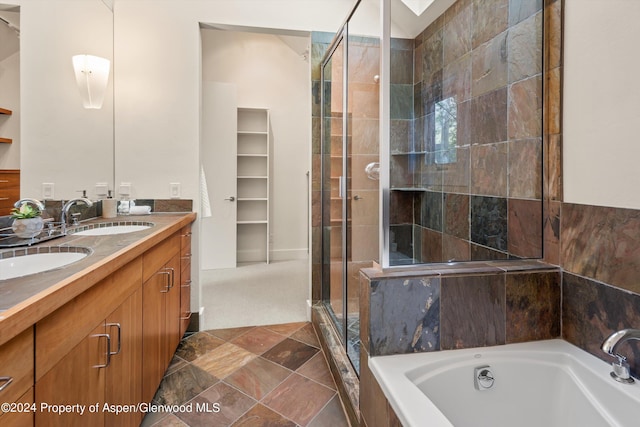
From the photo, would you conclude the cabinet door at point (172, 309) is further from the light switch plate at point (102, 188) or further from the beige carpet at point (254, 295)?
the light switch plate at point (102, 188)

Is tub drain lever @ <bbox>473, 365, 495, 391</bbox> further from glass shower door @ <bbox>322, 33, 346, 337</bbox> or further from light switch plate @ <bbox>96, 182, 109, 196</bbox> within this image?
light switch plate @ <bbox>96, 182, 109, 196</bbox>

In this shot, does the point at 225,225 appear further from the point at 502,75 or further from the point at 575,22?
the point at 575,22

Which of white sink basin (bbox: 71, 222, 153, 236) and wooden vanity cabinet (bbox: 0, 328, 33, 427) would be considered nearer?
wooden vanity cabinet (bbox: 0, 328, 33, 427)

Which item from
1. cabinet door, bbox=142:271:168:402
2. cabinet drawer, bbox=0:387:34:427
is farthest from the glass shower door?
cabinet drawer, bbox=0:387:34:427

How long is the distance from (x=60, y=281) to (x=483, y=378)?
1393mm

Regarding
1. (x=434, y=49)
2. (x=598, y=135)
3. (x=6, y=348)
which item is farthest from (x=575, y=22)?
(x=6, y=348)

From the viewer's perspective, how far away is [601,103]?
1.23 m

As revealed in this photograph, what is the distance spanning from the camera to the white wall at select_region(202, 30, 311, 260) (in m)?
4.45

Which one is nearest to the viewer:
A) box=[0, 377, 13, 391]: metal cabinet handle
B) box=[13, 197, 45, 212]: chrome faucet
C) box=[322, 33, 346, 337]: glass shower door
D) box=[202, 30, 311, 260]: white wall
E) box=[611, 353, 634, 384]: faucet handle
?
box=[0, 377, 13, 391]: metal cabinet handle

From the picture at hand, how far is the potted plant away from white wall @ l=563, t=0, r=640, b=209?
2.20 meters

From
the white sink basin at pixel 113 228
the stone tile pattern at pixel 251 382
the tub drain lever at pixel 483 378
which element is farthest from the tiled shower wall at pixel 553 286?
the white sink basin at pixel 113 228

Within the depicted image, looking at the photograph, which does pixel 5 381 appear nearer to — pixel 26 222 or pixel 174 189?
pixel 26 222

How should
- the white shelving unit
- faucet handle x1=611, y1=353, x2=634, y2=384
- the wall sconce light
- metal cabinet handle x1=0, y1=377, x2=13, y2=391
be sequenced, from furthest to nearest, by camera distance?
the white shelving unit
the wall sconce light
faucet handle x1=611, y1=353, x2=634, y2=384
metal cabinet handle x1=0, y1=377, x2=13, y2=391

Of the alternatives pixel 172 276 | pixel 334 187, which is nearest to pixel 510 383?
pixel 334 187
